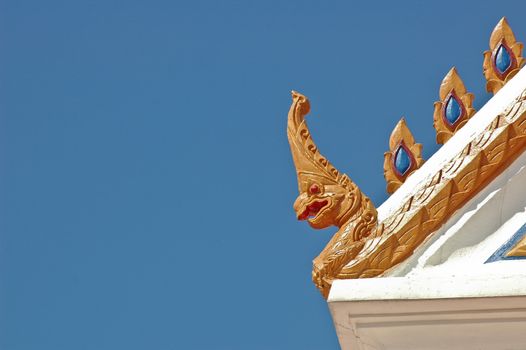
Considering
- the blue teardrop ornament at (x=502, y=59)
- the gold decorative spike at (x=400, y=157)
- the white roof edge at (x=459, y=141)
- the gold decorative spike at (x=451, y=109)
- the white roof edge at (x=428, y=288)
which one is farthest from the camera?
the blue teardrop ornament at (x=502, y=59)

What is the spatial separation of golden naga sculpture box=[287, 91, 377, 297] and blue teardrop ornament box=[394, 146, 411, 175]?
1.35 feet

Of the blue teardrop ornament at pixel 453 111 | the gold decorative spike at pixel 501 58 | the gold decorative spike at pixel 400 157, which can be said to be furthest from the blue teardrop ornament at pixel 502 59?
the gold decorative spike at pixel 400 157

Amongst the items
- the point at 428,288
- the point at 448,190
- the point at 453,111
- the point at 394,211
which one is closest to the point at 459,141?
the point at 453,111

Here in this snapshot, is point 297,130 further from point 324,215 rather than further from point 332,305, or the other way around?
point 332,305

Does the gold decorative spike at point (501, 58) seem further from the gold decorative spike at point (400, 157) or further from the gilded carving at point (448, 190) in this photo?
the gold decorative spike at point (400, 157)

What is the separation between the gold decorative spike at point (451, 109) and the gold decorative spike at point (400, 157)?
19 cm

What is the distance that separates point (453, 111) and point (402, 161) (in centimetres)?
46

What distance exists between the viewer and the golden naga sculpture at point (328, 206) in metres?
8.32

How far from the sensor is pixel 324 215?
8.47m

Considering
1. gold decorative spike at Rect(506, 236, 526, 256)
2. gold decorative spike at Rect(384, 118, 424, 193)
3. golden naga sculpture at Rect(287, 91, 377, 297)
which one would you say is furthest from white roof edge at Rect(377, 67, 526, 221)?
gold decorative spike at Rect(506, 236, 526, 256)

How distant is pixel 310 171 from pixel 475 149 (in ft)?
3.11

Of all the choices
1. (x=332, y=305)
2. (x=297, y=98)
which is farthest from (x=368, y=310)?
(x=297, y=98)

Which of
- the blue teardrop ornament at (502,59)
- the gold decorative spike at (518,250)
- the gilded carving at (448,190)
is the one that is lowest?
the gold decorative spike at (518,250)

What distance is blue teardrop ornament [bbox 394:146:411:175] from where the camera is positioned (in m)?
8.81
